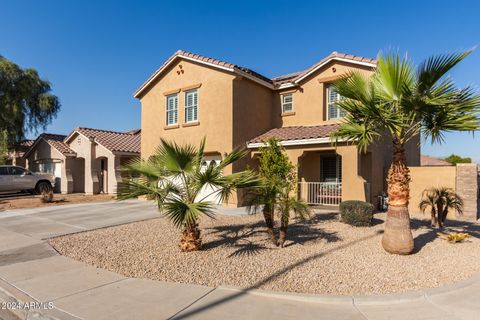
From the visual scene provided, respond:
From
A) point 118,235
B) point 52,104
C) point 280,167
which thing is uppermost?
point 52,104

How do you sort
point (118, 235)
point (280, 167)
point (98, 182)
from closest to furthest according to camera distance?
point (280, 167) → point (118, 235) → point (98, 182)

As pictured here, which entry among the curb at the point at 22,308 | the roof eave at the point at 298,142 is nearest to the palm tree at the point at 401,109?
the roof eave at the point at 298,142

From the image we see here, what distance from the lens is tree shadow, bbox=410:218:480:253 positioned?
7909 millimetres

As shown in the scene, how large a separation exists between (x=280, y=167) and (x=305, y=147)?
19.9 ft

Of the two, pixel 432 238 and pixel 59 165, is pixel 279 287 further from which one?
pixel 59 165

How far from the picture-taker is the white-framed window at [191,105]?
603 inches

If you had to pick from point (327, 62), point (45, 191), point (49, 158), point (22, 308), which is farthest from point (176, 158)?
point (49, 158)

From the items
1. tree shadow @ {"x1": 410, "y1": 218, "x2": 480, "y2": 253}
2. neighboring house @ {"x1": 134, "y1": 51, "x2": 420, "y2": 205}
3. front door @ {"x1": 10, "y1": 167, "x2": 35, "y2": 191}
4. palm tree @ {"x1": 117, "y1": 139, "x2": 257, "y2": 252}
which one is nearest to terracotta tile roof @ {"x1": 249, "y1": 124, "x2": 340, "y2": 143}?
neighboring house @ {"x1": 134, "y1": 51, "x2": 420, "y2": 205}

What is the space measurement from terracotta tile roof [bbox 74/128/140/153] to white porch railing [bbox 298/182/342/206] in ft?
41.5

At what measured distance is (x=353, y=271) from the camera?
5641mm

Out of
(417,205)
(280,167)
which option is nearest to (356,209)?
(280,167)

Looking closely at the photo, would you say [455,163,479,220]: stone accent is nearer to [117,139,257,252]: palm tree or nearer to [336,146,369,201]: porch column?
[336,146,369,201]: porch column

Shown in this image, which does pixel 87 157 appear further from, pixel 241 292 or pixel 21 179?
pixel 241 292

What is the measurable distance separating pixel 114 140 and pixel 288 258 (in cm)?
1918
